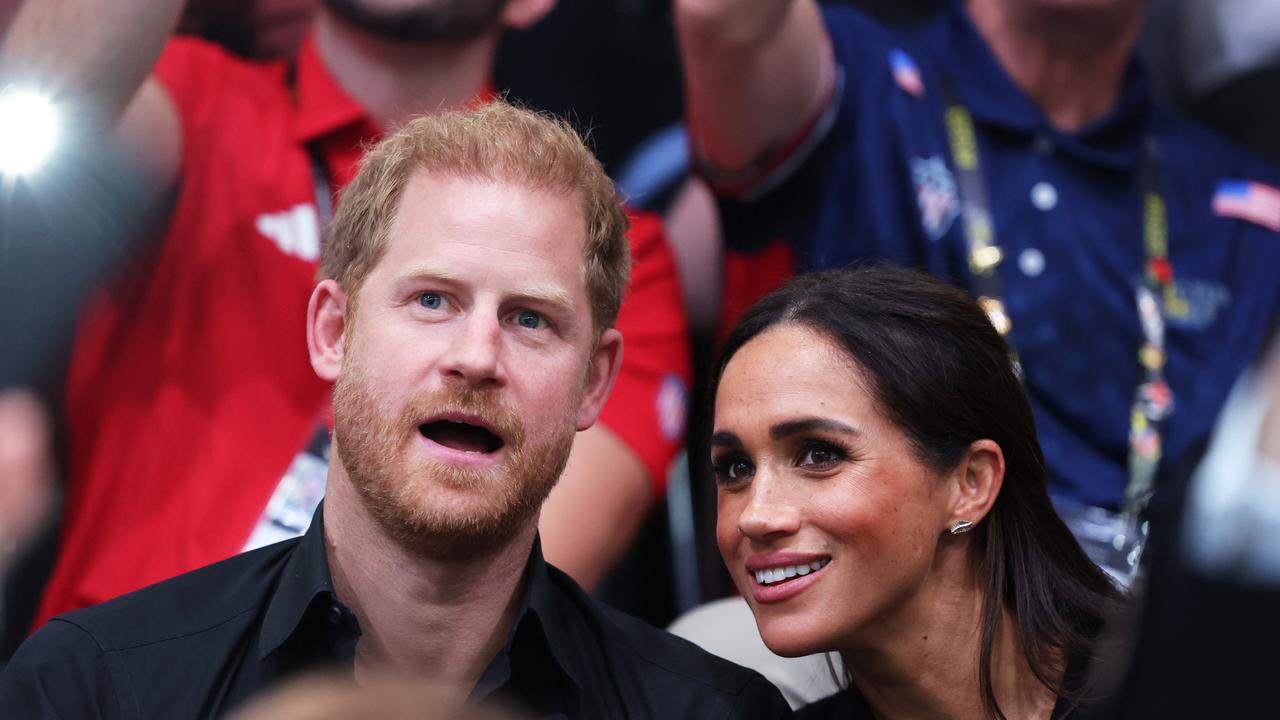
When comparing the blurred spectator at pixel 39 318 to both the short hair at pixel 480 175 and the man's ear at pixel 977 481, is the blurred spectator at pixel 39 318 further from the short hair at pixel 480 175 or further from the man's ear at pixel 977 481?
the man's ear at pixel 977 481

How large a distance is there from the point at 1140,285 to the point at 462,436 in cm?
167

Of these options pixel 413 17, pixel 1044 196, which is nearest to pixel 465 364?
pixel 413 17

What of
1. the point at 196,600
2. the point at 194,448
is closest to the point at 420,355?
the point at 196,600

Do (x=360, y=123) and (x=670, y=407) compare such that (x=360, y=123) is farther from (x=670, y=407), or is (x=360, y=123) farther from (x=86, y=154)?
(x=670, y=407)

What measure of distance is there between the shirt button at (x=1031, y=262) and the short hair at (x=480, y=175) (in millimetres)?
1137

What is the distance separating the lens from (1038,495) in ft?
7.59

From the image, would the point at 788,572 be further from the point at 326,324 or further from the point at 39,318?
the point at 39,318

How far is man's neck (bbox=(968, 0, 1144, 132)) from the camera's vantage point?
321 centimetres

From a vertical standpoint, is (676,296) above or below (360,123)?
below

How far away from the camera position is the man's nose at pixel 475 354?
1.89 meters

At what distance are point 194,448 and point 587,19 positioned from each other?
4.15ft

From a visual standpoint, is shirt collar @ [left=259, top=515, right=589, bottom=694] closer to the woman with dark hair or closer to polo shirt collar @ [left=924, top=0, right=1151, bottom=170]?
the woman with dark hair

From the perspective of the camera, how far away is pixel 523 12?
3088 millimetres

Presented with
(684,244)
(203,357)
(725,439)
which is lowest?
(684,244)
